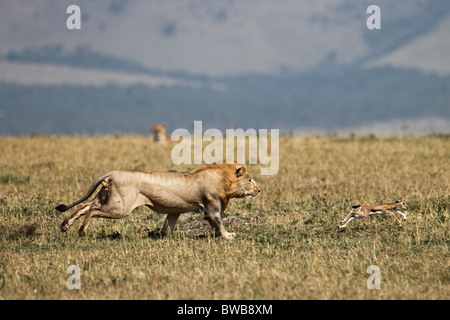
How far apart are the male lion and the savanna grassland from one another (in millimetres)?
472

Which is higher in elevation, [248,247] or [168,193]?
[168,193]

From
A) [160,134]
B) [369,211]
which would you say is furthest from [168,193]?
[160,134]

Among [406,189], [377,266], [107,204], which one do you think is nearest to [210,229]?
[107,204]

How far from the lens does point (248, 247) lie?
11.0 metres

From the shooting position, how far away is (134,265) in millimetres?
9852

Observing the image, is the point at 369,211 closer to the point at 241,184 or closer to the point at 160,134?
the point at 241,184

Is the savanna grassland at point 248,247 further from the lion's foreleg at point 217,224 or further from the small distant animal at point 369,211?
the small distant animal at point 369,211

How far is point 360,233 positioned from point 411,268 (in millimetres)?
2416

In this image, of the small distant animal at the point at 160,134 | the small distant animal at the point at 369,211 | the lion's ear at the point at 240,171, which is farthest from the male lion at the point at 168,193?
the small distant animal at the point at 160,134

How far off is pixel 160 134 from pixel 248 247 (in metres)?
22.1

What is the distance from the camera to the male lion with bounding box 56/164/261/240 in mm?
11336

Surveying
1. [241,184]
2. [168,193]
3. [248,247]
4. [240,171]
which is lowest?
[248,247]
